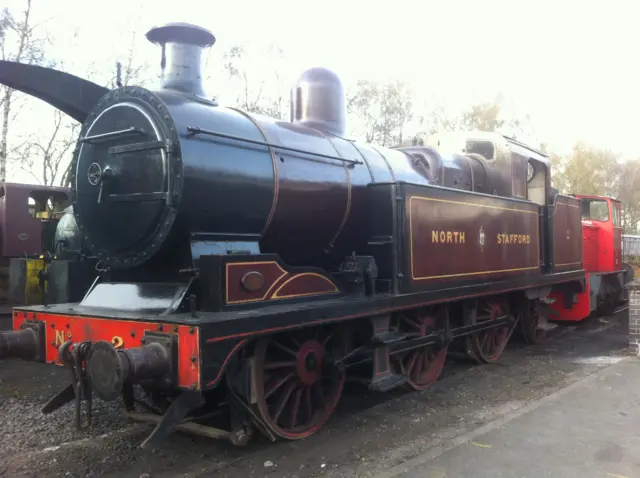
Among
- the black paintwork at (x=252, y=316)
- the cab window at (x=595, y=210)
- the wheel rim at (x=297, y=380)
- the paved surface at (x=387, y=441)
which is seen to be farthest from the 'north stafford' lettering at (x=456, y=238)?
the cab window at (x=595, y=210)

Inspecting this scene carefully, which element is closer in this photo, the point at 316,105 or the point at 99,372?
the point at 99,372

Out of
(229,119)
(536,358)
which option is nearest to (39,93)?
(229,119)

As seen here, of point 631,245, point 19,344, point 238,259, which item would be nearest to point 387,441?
point 238,259

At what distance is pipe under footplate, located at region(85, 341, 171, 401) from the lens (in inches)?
124

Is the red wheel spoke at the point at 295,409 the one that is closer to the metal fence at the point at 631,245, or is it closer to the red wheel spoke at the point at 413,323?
the red wheel spoke at the point at 413,323

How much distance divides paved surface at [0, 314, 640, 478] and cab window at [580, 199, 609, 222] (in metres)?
6.63

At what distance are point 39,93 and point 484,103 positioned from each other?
37910 millimetres

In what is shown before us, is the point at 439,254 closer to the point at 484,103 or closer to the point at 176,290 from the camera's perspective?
the point at 176,290

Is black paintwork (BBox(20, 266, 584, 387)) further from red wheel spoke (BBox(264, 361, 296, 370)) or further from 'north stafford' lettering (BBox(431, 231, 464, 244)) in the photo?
'north stafford' lettering (BBox(431, 231, 464, 244))

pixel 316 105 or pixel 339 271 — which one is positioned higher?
pixel 316 105

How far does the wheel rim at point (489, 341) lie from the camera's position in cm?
700

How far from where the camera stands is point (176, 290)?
389 centimetres

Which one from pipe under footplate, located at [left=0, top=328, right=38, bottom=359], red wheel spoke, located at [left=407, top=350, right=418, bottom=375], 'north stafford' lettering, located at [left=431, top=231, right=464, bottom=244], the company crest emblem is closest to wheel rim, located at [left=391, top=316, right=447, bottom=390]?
red wheel spoke, located at [left=407, top=350, right=418, bottom=375]

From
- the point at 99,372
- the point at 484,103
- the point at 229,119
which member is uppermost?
the point at 484,103
